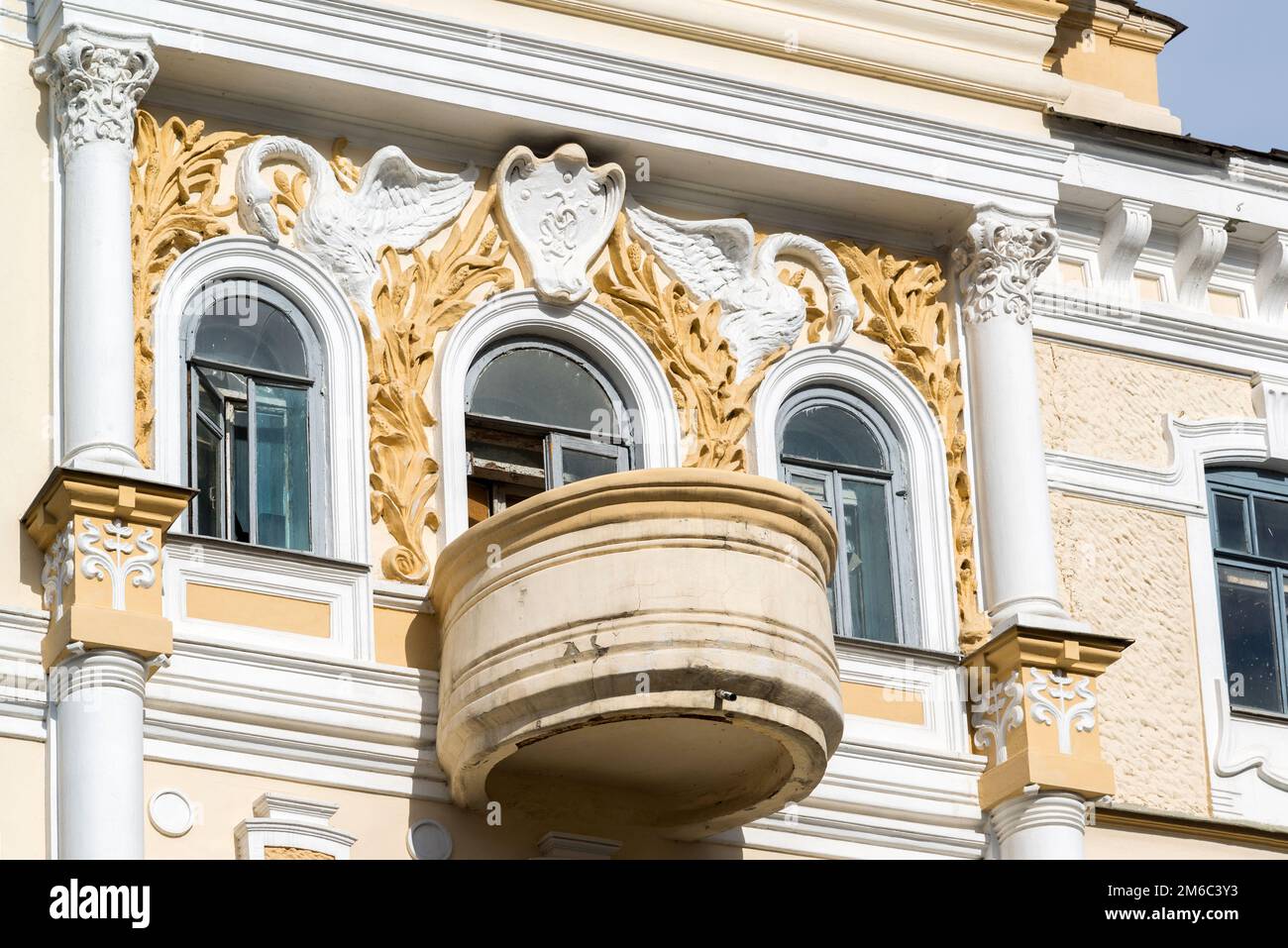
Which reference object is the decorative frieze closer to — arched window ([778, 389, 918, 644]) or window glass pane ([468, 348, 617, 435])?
arched window ([778, 389, 918, 644])

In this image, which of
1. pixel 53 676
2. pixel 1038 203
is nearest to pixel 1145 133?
pixel 1038 203

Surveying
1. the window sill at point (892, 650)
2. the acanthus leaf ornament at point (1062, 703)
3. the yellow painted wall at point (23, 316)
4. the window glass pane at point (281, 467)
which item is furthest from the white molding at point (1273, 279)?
the yellow painted wall at point (23, 316)

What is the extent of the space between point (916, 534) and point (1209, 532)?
72.9 inches

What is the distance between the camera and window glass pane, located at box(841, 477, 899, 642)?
1730 cm

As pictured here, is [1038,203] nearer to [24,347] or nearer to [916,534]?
[916,534]

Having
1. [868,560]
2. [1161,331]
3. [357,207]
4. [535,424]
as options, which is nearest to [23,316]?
[357,207]

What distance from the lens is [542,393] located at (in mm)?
17062

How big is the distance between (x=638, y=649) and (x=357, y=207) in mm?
2872

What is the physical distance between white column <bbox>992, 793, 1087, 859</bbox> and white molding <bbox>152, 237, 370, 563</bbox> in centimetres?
323

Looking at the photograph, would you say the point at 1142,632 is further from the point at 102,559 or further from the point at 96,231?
the point at 96,231

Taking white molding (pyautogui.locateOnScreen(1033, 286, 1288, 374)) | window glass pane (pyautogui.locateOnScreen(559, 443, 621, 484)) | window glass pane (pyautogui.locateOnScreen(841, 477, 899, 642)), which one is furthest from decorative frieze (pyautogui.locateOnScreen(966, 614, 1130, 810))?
white molding (pyautogui.locateOnScreen(1033, 286, 1288, 374))

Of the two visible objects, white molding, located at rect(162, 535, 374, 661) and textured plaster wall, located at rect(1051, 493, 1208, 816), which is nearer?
white molding, located at rect(162, 535, 374, 661)

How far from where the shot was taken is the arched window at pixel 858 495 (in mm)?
17328

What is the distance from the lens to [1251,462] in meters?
18.9
